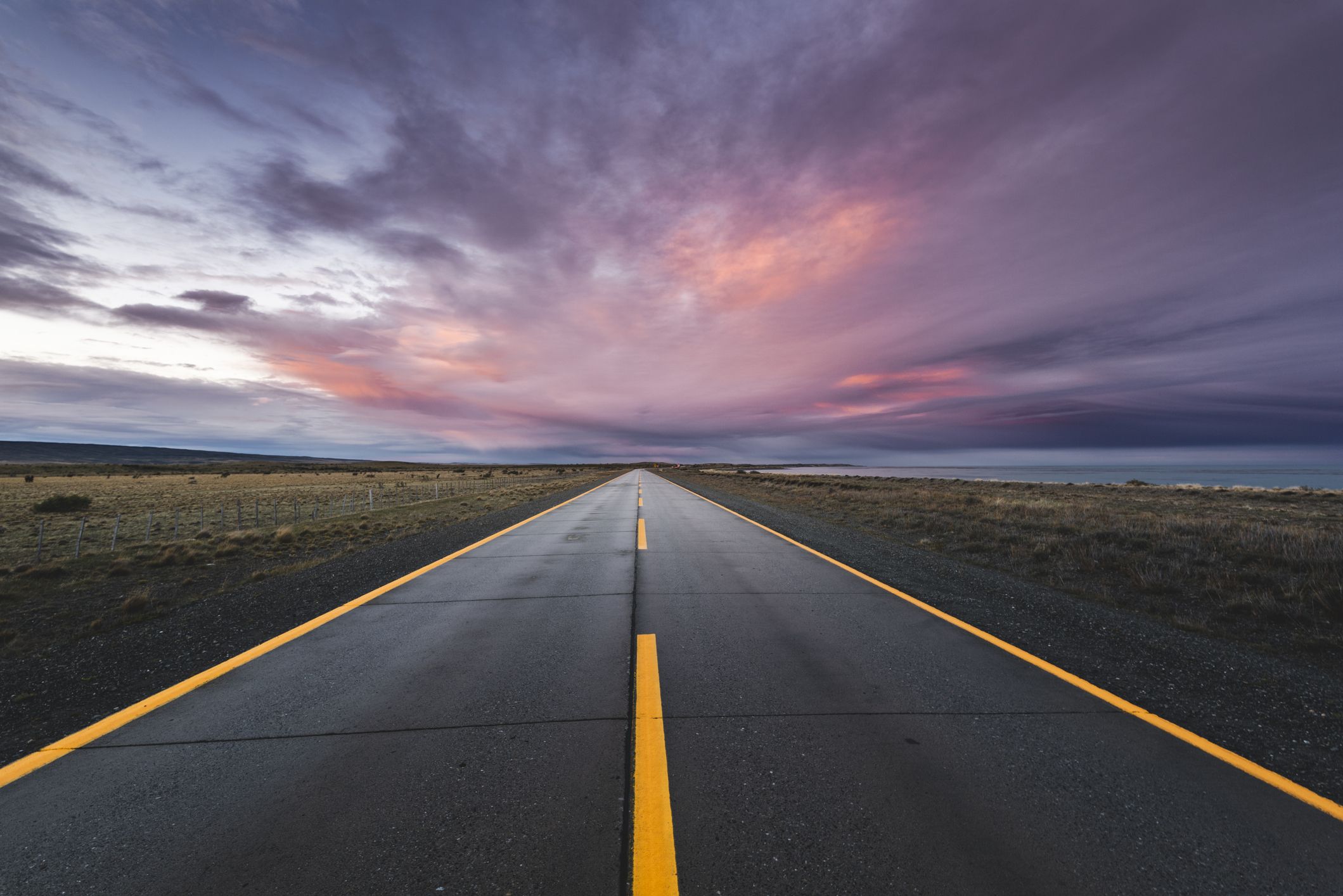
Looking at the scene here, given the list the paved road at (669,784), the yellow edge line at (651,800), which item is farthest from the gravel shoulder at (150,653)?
the yellow edge line at (651,800)

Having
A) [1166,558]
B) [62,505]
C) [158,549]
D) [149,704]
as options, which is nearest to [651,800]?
[149,704]

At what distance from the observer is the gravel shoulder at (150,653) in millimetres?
3660

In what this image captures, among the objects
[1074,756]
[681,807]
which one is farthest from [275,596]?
[1074,756]

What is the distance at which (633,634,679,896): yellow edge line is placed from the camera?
2.12 meters

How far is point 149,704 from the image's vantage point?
3.75m

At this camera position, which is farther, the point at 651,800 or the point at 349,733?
the point at 349,733

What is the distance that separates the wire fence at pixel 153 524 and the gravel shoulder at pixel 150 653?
25.5ft

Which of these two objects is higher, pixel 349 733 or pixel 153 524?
pixel 349 733

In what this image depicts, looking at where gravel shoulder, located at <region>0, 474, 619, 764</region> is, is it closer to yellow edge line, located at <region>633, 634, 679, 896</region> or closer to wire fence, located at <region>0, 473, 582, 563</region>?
yellow edge line, located at <region>633, 634, 679, 896</region>

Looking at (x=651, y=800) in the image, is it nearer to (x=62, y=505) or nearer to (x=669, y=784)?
(x=669, y=784)

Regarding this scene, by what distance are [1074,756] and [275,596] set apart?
845 cm

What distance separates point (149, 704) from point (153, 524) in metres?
20.6

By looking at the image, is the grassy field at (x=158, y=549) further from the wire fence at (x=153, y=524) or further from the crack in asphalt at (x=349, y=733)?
the crack in asphalt at (x=349, y=733)

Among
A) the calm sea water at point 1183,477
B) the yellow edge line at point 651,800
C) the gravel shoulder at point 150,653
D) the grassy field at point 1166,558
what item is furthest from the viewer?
the calm sea water at point 1183,477
